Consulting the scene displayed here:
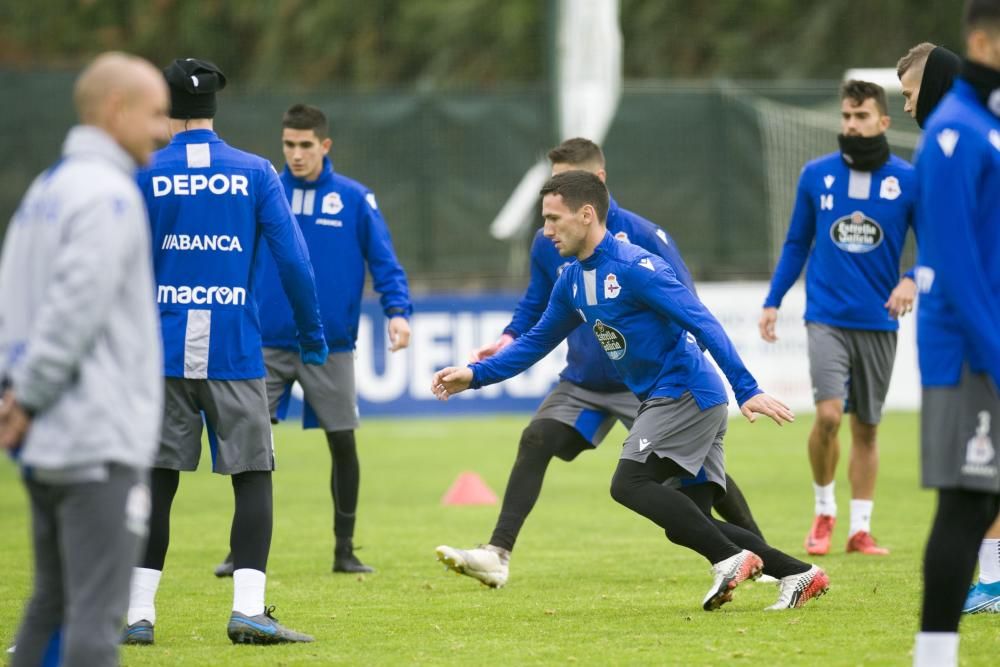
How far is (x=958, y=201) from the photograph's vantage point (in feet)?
14.9

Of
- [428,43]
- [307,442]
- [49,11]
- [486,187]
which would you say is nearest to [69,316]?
[307,442]

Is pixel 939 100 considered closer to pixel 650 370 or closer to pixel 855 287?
pixel 650 370

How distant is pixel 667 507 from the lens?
6457mm

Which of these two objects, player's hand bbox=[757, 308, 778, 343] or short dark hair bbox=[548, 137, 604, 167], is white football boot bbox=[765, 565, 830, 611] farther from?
player's hand bbox=[757, 308, 778, 343]

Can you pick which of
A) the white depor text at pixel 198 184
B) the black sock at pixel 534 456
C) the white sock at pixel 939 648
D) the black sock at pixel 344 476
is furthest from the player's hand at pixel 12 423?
the black sock at pixel 344 476

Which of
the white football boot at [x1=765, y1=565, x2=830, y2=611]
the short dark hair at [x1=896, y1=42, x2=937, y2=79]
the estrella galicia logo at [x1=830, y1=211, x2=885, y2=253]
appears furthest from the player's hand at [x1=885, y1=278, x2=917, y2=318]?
the white football boot at [x1=765, y1=565, x2=830, y2=611]

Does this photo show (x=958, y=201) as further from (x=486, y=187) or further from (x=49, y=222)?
(x=486, y=187)

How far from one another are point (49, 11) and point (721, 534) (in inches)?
1151

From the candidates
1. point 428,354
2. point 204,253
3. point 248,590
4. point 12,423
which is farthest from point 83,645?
point 428,354

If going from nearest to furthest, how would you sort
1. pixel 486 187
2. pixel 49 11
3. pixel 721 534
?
pixel 721 534 < pixel 486 187 < pixel 49 11

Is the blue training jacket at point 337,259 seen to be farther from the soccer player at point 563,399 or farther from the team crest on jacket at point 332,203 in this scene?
the soccer player at point 563,399

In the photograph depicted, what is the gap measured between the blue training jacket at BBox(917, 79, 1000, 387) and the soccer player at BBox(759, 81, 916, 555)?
384 centimetres

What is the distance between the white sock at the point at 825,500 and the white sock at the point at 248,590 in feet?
12.5

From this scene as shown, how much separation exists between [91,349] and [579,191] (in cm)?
287
